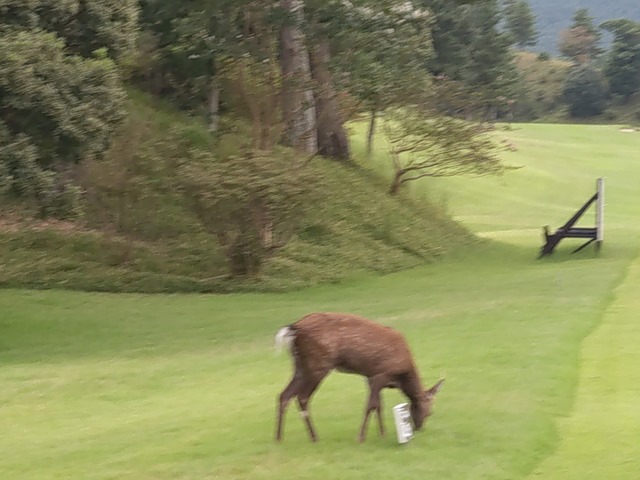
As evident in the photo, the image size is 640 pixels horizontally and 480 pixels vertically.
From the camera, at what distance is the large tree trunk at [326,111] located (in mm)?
25061

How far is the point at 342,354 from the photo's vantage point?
7242 millimetres

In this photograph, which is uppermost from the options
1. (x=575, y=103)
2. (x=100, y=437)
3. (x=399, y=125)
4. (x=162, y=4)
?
(x=162, y=4)

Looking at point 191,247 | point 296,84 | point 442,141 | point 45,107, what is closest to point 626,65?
point 442,141

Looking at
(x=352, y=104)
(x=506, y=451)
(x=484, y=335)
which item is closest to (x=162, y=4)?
(x=352, y=104)

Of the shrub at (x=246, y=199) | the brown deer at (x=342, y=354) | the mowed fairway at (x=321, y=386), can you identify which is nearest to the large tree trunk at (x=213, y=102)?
the shrub at (x=246, y=199)

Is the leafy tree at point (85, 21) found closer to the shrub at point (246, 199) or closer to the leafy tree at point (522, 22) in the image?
the shrub at point (246, 199)

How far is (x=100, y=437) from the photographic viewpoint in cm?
859

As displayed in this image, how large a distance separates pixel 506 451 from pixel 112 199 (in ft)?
50.2

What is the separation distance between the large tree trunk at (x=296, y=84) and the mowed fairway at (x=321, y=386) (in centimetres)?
503

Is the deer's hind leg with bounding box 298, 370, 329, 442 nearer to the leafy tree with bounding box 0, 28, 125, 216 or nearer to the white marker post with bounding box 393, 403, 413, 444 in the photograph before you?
the white marker post with bounding box 393, 403, 413, 444

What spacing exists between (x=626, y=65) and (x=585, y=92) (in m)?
4.11

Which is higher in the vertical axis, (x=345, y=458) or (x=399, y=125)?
(x=345, y=458)

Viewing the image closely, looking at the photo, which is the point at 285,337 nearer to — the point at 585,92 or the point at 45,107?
the point at 45,107

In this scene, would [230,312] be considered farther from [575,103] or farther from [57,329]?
[575,103]
